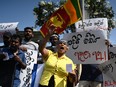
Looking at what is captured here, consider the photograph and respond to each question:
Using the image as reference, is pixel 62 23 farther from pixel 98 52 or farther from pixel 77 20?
pixel 98 52

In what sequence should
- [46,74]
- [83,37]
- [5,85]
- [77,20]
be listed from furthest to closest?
1. [77,20]
2. [83,37]
3. [5,85]
4. [46,74]

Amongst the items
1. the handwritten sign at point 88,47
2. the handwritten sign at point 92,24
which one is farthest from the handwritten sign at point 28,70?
the handwritten sign at point 92,24

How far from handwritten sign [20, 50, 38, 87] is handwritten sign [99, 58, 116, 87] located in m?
1.35

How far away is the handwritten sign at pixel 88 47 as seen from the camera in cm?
751

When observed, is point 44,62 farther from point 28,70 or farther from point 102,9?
point 102,9

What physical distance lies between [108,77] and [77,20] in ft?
4.83

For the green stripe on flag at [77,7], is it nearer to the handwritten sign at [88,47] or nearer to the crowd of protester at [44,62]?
the handwritten sign at [88,47]

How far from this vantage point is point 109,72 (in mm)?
7793

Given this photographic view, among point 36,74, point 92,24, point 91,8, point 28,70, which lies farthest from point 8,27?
point 91,8

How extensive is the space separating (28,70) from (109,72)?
5.38ft

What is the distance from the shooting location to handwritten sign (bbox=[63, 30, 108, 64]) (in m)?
7.51

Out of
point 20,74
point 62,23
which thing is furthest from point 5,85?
point 62,23

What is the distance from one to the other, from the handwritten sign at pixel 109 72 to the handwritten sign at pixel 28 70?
1353mm

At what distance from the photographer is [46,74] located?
625 cm
